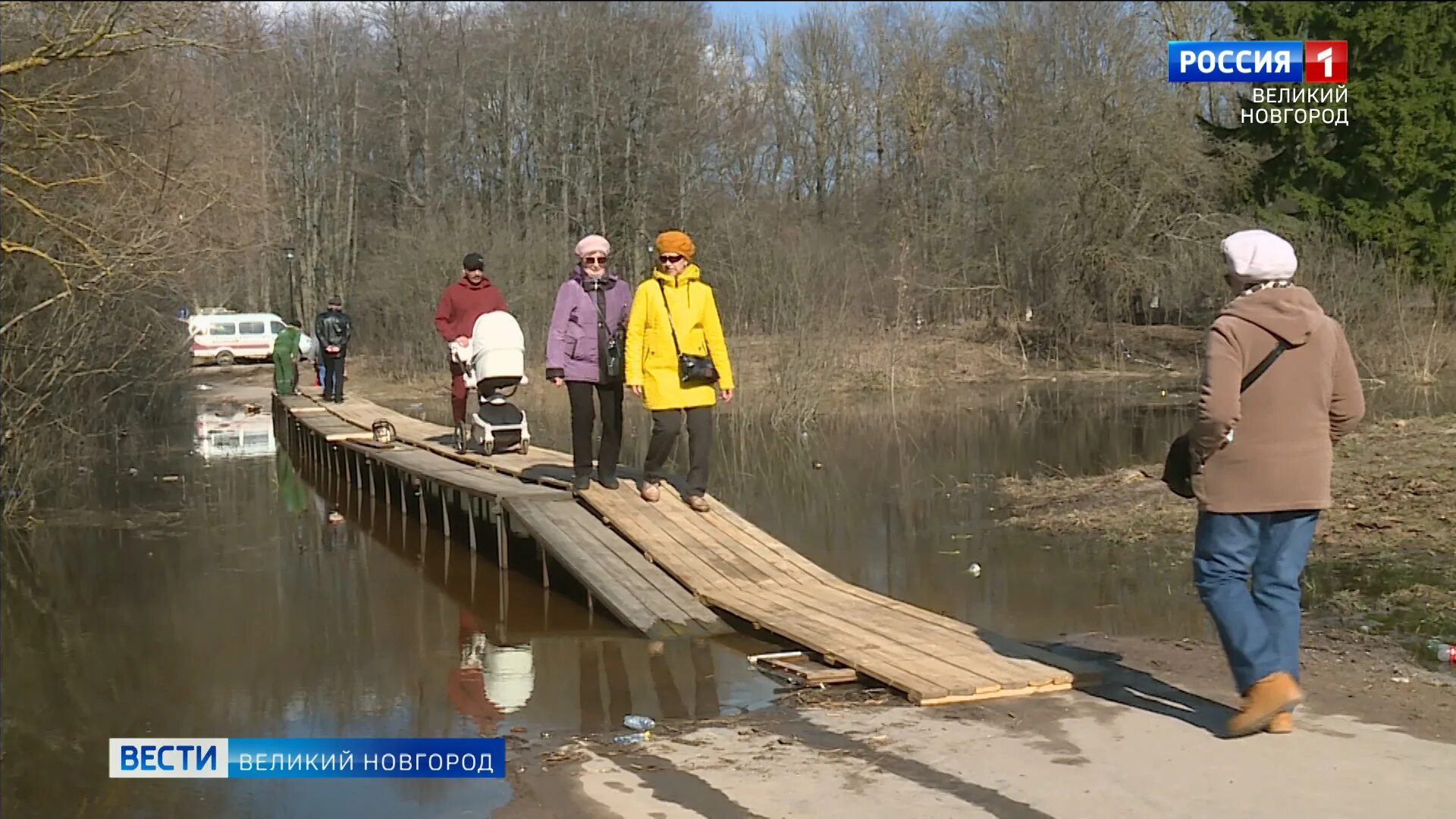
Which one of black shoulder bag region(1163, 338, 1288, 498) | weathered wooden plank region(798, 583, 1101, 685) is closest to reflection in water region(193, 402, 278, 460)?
weathered wooden plank region(798, 583, 1101, 685)

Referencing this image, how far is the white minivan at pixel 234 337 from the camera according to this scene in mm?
39625

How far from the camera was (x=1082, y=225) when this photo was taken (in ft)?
108

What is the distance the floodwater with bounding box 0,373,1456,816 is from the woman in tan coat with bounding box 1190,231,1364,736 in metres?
2.15

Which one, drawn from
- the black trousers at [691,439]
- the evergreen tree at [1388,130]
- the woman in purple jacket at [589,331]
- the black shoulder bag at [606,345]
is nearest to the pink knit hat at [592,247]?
the woman in purple jacket at [589,331]

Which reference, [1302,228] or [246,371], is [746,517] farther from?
[246,371]

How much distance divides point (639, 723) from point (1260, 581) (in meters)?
2.40

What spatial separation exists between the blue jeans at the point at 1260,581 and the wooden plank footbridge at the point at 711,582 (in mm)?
966

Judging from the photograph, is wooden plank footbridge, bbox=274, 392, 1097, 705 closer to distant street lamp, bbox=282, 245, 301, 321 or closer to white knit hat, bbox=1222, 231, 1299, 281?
white knit hat, bbox=1222, 231, 1299, 281

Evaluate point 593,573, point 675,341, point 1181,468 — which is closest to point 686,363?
point 675,341

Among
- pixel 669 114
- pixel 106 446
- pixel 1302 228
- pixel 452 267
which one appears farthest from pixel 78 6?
pixel 669 114

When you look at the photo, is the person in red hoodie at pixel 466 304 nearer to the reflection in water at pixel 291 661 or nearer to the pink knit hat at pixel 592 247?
the reflection in water at pixel 291 661

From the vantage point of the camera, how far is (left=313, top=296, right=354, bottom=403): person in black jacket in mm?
19766

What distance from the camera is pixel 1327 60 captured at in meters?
29.4

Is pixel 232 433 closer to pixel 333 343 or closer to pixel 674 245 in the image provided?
pixel 333 343
